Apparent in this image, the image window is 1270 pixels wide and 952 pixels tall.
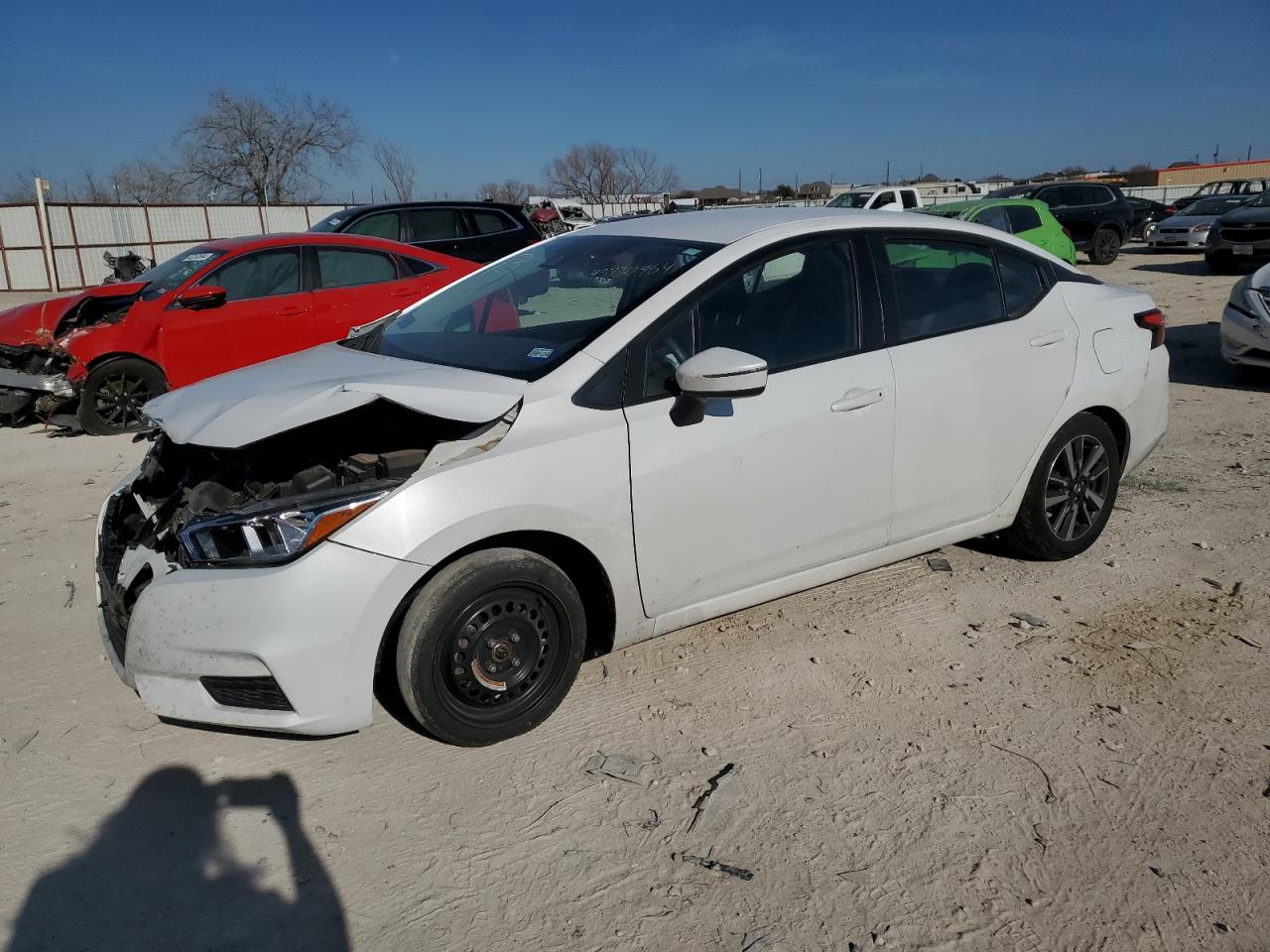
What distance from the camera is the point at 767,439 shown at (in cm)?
348

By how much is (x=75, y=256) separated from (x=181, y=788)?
27884 mm

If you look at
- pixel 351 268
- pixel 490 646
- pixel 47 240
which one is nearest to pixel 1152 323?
pixel 490 646

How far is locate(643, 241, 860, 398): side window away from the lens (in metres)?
3.43

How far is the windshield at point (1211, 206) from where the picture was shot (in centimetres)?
2236

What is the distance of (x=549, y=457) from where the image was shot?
3.11m

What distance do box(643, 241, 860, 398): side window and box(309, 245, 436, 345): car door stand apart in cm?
517

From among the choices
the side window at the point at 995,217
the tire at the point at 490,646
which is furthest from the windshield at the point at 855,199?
the tire at the point at 490,646

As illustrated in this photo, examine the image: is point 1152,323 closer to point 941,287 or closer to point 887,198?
point 941,287

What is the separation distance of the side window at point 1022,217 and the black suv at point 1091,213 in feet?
20.7

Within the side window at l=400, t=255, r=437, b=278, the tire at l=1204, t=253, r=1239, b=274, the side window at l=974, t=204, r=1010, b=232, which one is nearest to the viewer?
the side window at l=400, t=255, r=437, b=278

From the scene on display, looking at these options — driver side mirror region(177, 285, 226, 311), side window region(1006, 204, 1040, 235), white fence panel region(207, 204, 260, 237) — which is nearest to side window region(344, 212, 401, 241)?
driver side mirror region(177, 285, 226, 311)

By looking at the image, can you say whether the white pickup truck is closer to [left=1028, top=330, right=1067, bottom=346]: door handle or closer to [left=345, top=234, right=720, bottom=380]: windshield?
[left=1028, top=330, right=1067, bottom=346]: door handle

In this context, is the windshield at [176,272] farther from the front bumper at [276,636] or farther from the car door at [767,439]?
the car door at [767,439]

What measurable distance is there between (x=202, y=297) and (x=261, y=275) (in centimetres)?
60
